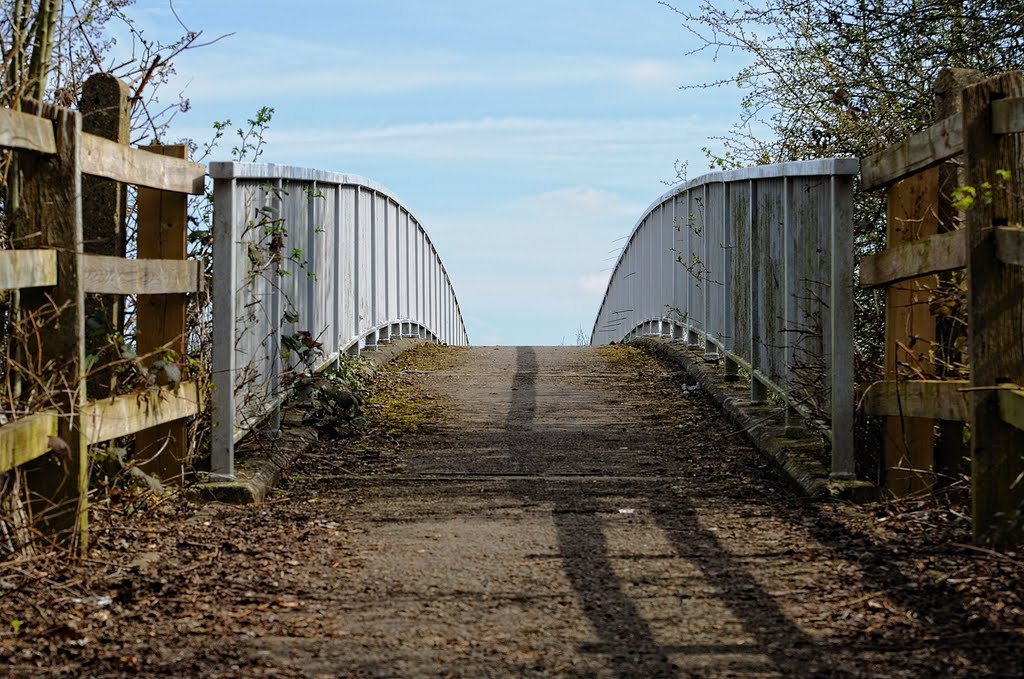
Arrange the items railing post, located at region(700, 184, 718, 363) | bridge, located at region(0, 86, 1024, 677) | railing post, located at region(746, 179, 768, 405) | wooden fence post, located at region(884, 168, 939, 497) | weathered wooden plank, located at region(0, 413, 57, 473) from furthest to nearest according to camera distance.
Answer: railing post, located at region(700, 184, 718, 363), railing post, located at region(746, 179, 768, 405), wooden fence post, located at region(884, 168, 939, 497), weathered wooden plank, located at region(0, 413, 57, 473), bridge, located at region(0, 86, 1024, 677)

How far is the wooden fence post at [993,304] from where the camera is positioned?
181 inches

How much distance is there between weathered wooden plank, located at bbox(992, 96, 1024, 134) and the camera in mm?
4438

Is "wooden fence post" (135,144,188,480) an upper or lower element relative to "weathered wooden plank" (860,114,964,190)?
lower

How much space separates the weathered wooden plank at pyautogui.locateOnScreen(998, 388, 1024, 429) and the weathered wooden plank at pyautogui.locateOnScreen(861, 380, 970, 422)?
0.16 meters

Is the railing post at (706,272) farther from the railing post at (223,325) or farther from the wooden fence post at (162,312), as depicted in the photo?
the wooden fence post at (162,312)

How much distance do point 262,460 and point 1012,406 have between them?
11.7ft

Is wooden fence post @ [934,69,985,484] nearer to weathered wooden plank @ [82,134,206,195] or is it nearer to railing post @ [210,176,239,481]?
railing post @ [210,176,239,481]

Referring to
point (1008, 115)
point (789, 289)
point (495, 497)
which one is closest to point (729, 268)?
point (789, 289)

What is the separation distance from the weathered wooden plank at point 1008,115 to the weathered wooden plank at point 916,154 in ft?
0.46

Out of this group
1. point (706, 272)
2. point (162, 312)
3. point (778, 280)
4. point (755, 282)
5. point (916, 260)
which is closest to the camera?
point (916, 260)

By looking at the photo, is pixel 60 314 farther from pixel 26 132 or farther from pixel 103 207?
pixel 103 207

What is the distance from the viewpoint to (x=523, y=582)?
4.36 meters

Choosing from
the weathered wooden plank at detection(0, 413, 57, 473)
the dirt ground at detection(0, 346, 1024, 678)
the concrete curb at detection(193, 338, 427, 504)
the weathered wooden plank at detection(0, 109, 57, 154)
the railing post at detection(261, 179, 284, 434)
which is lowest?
Result: the dirt ground at detection(0, 346, 1024, 678)

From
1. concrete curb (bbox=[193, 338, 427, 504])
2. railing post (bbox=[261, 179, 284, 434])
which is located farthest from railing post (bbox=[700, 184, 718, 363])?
railing post (bbox=[261, 179, 284, 434])
